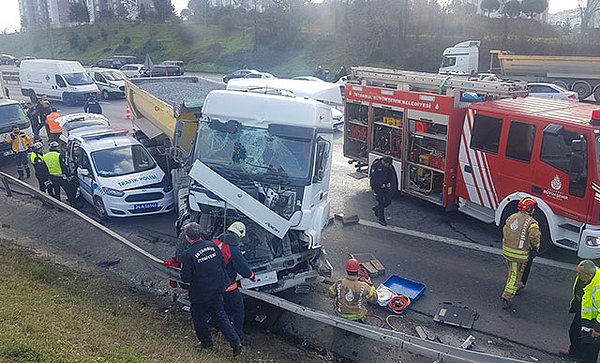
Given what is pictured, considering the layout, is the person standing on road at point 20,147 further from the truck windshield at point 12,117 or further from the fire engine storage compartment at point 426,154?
the fire engine storage compartment at point 426,154

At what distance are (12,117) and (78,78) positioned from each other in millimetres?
12559

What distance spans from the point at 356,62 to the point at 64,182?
33.1 metres

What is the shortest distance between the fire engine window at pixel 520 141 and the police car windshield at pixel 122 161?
23.9 ft

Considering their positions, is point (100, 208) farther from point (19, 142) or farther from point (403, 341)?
point (403, 341)

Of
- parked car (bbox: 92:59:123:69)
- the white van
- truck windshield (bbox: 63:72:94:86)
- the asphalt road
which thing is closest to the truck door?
the asphalt road

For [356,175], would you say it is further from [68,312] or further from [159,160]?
[68,312]

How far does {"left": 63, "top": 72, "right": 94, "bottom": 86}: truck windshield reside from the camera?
27.8 m

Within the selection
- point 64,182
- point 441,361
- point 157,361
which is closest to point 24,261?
point 64,182

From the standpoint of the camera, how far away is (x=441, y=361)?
5.58 m

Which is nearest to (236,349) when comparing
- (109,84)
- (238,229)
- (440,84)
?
(238,229)

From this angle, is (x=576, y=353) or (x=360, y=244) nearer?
(x=576, y=353)

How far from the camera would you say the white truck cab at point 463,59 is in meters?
28.6

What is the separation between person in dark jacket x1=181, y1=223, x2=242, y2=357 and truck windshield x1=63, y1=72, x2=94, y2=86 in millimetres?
24803

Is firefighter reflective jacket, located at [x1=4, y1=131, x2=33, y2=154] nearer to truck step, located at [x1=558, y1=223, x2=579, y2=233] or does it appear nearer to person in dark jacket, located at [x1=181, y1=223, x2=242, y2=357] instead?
person in dark jacket, located at [x1=181, y1=223, x2=242, y2=357]
